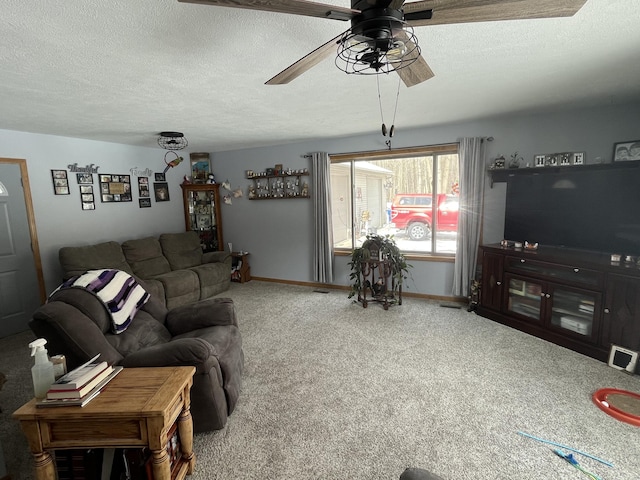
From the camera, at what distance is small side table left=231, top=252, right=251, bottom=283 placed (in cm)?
545

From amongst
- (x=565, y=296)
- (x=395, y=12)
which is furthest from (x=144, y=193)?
(x=565, y=296)

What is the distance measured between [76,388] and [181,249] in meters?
3.79

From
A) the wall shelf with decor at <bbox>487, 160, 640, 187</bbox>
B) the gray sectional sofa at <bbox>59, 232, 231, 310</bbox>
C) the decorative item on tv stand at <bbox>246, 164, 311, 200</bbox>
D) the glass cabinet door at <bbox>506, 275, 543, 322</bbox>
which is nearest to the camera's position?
the wall shelf with decor at <bbox>487, 160, 640, 187</bbox>

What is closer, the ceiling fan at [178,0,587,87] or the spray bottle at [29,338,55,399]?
the ceiling fan at [178,0,587,87]

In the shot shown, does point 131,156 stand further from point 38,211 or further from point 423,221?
point 423,221

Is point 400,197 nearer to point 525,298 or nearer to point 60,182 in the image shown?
point 525,298

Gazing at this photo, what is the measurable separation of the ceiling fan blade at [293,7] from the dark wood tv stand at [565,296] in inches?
119

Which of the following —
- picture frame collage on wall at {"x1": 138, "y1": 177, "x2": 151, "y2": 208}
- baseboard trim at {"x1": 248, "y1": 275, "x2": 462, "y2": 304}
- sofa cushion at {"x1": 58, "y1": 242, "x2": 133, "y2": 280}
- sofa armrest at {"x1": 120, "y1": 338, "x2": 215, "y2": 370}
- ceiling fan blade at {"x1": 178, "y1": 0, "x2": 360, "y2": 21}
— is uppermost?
ceiling fan blade at {"x1": 178, "y1": 0, "x2": 360, "y2": 21}

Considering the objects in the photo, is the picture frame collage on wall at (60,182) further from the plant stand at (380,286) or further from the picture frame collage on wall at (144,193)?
the plant stand at (380,286)

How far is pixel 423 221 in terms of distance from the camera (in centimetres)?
447

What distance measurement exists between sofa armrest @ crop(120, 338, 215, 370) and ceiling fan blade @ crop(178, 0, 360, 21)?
1.65 m

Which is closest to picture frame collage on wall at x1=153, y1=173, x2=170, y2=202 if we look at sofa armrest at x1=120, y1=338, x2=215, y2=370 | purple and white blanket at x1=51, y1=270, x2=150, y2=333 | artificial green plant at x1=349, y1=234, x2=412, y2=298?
purple and white blanket at x1=51, y1=270, x2=150, y2=333

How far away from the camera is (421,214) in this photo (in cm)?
446

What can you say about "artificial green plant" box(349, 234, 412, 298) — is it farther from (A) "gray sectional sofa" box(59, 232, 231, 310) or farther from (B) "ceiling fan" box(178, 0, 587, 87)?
(B) "ceiling fan" box(178, 0, 587, 87)
